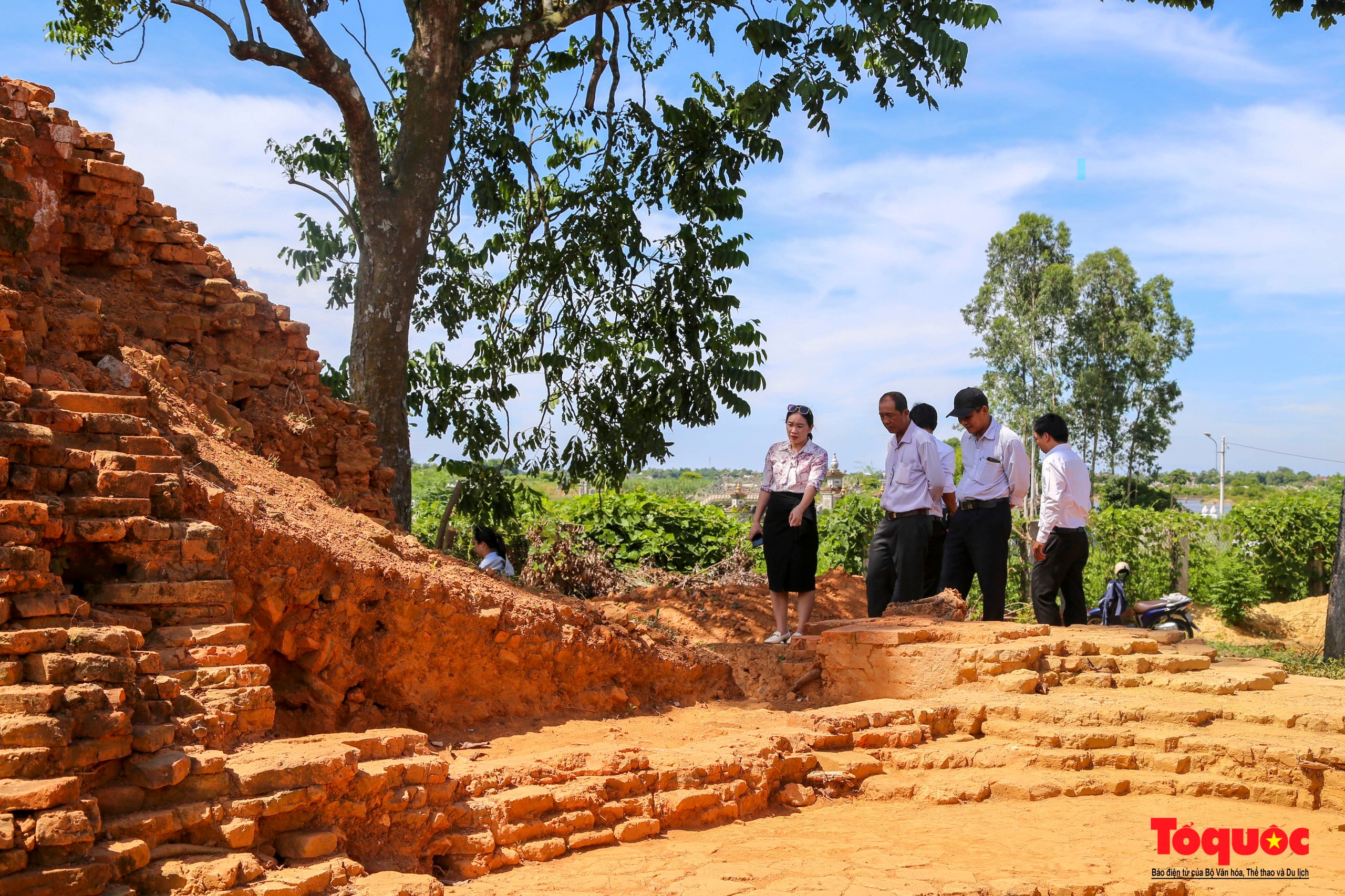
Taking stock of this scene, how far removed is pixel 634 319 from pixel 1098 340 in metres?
23.1

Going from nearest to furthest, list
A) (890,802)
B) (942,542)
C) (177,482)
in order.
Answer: (177,482), (890,802), (942,542)

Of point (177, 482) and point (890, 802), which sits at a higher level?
point (177, 482)

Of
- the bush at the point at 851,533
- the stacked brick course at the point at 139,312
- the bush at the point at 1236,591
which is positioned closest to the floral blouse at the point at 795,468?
the stacked brick course at the point at 139,312

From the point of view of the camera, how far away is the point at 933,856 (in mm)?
3971

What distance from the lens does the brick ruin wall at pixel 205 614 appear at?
3006 mm

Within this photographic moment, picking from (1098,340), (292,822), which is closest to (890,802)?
(292,822)

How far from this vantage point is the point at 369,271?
8531 millimetres

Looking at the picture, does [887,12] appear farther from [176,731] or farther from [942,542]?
[176,731]

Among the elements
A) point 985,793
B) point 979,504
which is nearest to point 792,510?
point 979,504

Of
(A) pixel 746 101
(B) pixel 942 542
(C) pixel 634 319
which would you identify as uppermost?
(A) pixel 746 101

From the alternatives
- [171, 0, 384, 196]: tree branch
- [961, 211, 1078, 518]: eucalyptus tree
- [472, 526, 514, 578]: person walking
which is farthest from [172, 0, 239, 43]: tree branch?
[961, 211, 1078, 518]: eucalyptus tree

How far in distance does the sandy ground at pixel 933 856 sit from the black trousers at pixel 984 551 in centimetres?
203

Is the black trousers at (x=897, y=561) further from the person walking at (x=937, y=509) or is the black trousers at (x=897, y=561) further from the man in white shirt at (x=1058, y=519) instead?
the man in white shirt at (x=1058, y=519)

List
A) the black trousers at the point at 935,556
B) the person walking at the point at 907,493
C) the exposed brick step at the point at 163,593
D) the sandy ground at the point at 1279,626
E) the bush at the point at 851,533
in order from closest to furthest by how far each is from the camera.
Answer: the exposed brick step at the point at 163,593 < the person walking at the point at 907,493 < the black trousers at the point at 935,556 < the sandy ground at the point at 1279,626 < the bush at the point at 851,533
